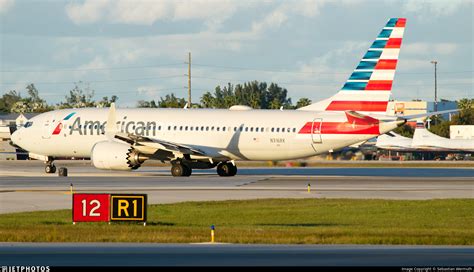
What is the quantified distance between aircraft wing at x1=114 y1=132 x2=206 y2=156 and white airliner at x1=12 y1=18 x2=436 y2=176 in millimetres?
59

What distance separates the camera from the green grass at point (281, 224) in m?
26.5

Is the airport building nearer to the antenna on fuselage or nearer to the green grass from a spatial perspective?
the antenna on fuselage

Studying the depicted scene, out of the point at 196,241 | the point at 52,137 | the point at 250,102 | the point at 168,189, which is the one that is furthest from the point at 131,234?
the point at 250,102

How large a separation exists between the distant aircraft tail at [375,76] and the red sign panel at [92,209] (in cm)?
2889

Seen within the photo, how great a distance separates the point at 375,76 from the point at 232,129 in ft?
30.6

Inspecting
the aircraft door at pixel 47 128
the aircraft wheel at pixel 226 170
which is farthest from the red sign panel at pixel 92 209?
the aircraft door at pixel 47 128

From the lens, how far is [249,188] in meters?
48.6

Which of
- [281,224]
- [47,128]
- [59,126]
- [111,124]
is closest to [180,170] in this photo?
[111,124]

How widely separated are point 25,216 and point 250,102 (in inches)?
5152

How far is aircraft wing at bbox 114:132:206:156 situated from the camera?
57.1 metres

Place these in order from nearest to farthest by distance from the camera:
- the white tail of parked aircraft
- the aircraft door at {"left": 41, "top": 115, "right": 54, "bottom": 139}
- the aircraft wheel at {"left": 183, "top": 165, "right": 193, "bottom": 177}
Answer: the aircraft wheel at {"left": 183, "top": 165, "right": 193, "bottom": 177} → the aircraft door at {"left": 41, "top": 115, "right": 54, "bottom": 139} → the white tail of parked aircraft

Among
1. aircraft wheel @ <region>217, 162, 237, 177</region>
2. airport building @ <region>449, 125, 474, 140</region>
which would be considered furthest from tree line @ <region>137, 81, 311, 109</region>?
aircraft wheel @ <region>217, 162, 237, 177</region>

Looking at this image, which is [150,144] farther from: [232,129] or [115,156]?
[232,129]

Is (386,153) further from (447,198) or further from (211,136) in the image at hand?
(447,198)
